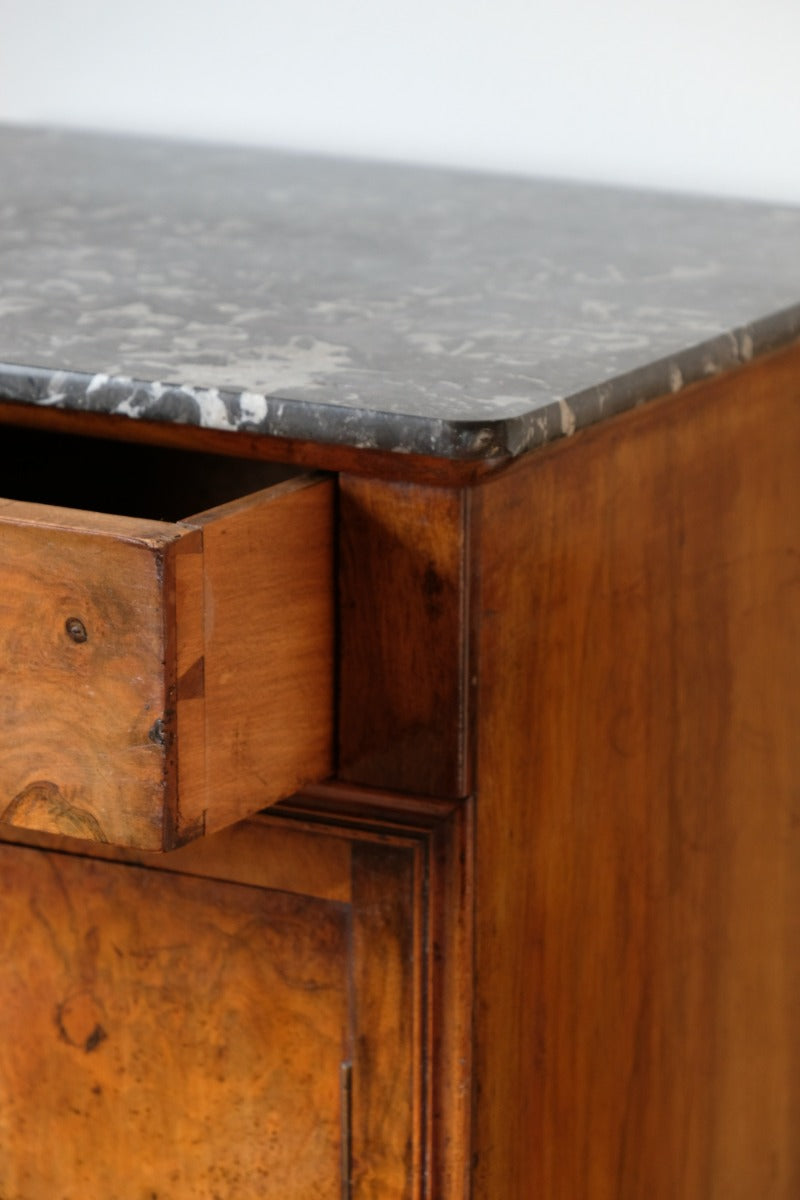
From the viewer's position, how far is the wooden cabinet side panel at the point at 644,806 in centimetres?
83

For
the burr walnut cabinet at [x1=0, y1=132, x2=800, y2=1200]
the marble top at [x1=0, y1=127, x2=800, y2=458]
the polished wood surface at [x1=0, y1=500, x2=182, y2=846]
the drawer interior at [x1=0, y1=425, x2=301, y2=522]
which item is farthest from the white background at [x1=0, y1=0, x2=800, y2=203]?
the polished wood surface at [x1=0, y1=500, x2=182, y2=846]

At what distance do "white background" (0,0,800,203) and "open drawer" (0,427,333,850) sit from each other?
2.04 feet

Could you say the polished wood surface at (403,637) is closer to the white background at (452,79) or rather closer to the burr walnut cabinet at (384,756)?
the burr walnut cabinet at (384,756)

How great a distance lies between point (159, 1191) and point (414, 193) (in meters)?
0.66

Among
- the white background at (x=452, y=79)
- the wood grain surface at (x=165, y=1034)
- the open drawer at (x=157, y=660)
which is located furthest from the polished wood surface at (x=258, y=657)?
the white background at (x=452, y=79)

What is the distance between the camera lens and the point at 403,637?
0.79 meters

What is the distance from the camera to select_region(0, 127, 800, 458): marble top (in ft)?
2.54

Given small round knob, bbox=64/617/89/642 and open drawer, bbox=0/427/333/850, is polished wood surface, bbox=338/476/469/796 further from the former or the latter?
small round knob, bbox=64/617/89/642

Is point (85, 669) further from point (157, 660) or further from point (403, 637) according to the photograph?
point (403, 637)

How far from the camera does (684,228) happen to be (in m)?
1.19

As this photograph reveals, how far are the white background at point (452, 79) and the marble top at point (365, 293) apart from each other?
38 mm

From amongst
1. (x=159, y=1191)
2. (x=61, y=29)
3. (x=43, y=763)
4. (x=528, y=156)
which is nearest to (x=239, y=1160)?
(x=159, y=1191)

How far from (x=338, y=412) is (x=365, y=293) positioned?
0.79 ft

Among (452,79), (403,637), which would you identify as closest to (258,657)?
(403,637)
